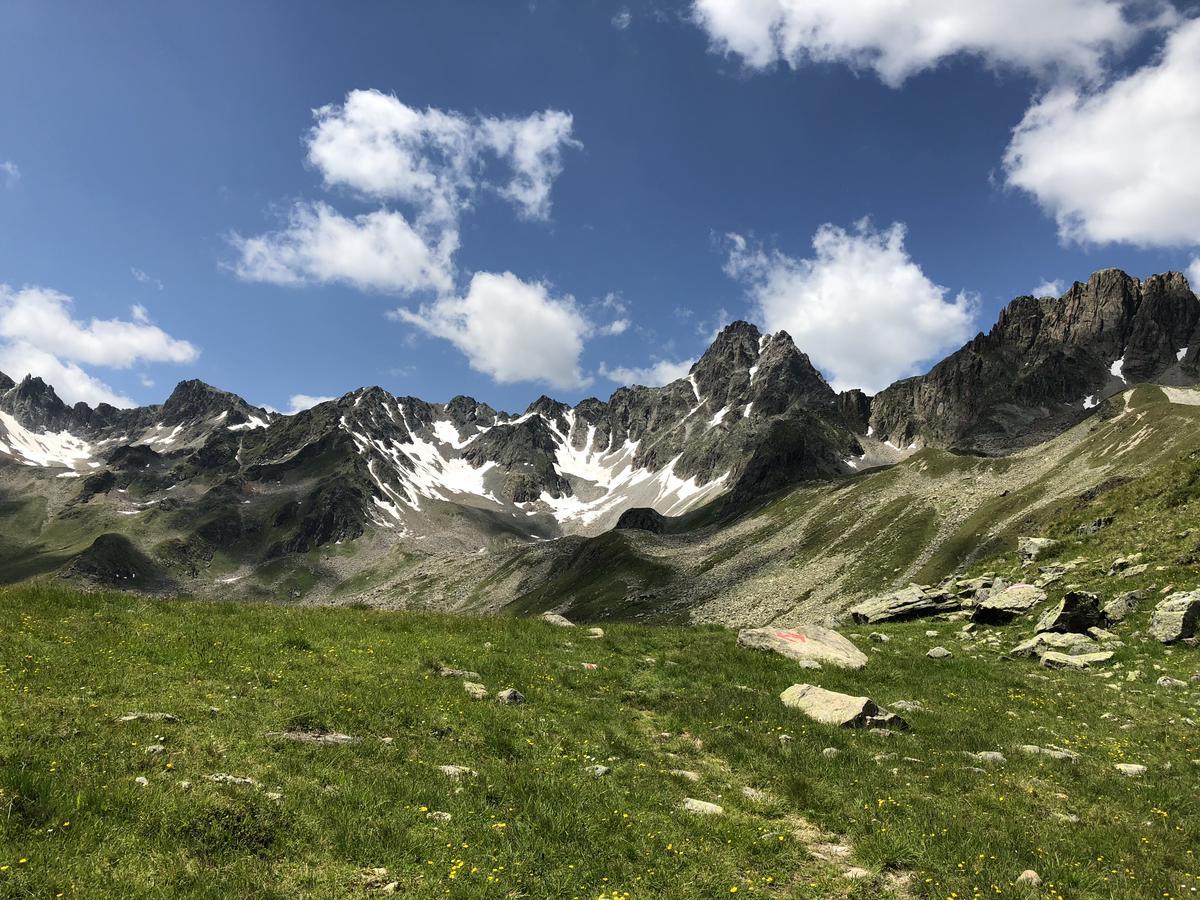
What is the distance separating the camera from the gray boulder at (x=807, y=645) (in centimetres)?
2430

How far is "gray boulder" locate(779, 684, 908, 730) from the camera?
17641mm

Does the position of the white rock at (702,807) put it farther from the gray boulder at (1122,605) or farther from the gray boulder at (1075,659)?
the gray boulder at (1122,605)

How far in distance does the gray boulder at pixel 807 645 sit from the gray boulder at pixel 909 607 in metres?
13.3

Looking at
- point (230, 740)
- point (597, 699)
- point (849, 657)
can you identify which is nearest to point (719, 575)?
point (849, 657)

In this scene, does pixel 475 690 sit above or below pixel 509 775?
above

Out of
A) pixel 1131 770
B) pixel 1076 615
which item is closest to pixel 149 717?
pixel 1131 770

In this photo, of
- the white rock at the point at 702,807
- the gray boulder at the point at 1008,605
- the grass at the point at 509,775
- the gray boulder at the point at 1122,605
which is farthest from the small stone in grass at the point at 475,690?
the gray boulder at the point at 1122,605

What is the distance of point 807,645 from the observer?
82.6ft

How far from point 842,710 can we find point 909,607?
23.1 metres

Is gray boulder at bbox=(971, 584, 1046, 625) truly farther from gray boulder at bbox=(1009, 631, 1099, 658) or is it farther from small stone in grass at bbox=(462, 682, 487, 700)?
small stone in grass at bbox=(462, 682, 487, 700)

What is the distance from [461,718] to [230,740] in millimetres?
4906

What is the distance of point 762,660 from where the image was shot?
77.5 ft

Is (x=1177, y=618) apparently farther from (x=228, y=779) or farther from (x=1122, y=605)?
(x=228, y=779)

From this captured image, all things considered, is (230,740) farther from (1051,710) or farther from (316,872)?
(1051,710)
